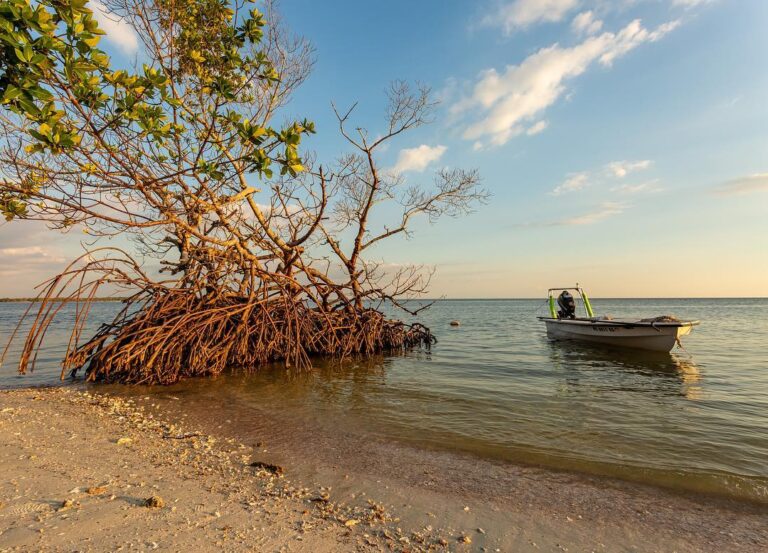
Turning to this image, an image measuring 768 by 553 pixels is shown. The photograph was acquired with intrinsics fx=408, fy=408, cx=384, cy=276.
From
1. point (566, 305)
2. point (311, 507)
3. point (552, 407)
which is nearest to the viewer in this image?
point (311, 507)

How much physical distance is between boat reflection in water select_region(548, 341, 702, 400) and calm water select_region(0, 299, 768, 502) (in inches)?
2.0

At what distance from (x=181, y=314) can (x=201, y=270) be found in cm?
125

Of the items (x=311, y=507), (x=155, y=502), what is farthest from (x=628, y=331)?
(x=155, y=502)

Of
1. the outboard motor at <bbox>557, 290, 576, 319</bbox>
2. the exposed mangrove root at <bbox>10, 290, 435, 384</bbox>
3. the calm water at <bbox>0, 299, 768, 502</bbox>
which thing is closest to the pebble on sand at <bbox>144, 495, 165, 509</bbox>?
the calm water at <bbox>0, 299, 768, 502</bbox>

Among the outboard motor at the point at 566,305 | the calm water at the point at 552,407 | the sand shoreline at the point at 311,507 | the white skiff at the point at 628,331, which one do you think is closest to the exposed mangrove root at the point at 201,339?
the calm water at the point at 552,407

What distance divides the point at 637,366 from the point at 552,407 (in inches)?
237

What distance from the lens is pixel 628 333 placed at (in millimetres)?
13148

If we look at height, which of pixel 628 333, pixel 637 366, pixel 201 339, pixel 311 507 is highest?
pixel 201 339

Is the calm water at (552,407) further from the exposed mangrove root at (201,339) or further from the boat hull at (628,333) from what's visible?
the boat hull at (628,333)

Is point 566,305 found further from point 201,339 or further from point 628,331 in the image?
point 201,339

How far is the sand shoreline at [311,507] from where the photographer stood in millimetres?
2594

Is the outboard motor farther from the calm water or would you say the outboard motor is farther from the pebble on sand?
the pebble on sand

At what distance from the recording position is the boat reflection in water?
8.62 metres

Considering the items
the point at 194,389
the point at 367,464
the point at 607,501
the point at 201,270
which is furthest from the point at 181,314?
the point at 607,501
